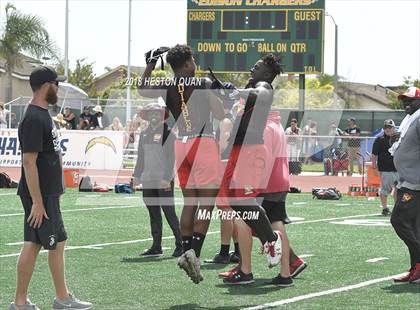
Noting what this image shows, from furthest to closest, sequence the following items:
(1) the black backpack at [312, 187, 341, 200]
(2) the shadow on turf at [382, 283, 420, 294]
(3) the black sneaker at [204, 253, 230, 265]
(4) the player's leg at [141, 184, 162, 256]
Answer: (1) the black backpack at [312, 187, 341, 200] < (4) the player's leg at [141, 184, 162, 256] < (3) the black sneaker at [204, 253, 230, 265] < (2) the shadow on turf at [382, 283, 420, 294]

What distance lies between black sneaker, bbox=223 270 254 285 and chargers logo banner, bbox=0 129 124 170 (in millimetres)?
17782

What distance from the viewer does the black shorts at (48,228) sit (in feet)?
25.4

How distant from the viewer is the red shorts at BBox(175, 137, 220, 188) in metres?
8.94

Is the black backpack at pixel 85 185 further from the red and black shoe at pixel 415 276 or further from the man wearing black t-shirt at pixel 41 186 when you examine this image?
the man wearing black t-shirt at pixel 41 186

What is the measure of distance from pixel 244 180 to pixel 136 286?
148 cm

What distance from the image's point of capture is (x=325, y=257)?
11.6m

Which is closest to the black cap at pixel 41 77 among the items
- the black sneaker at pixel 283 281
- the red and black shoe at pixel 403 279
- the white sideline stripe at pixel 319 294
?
the white sideline stripe at pixel 319 294

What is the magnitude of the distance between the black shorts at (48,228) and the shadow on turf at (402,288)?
3140 millimetres

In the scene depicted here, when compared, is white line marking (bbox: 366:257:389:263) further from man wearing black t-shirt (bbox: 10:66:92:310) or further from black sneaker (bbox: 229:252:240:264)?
man wearing black t-shirt (bbox: 10:66:92:310)

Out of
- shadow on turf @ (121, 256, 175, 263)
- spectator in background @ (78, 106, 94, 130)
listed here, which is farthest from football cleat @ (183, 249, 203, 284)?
spectator in background @ (78, 106, 94, 130)

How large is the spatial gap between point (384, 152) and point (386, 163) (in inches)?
8.1

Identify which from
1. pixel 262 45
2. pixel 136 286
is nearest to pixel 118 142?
pixel 262 45

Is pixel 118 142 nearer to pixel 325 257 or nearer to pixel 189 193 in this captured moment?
pixel 325 257

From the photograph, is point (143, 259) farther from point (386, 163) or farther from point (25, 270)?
point (386, 163)
